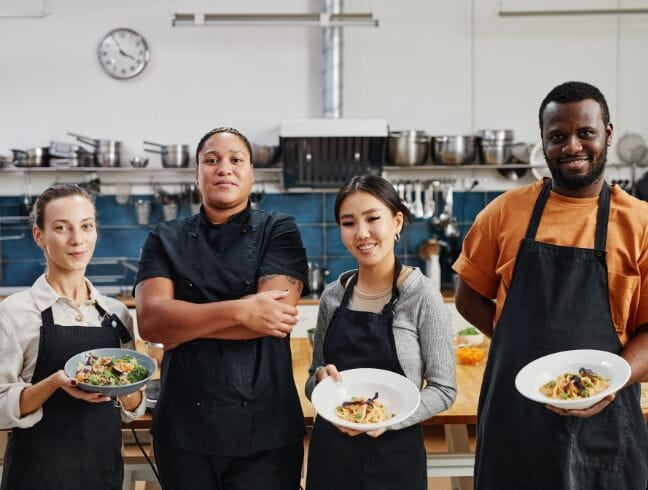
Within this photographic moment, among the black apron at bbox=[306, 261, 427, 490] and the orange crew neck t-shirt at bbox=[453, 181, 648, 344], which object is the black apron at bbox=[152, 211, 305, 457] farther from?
the orange crew neck t-shirt at bbox=[453, 181, 648, 344]

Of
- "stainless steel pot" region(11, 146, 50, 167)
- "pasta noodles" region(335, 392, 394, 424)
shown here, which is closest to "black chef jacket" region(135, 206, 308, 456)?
"pasta noodles" region(335, 392, 394, 424)

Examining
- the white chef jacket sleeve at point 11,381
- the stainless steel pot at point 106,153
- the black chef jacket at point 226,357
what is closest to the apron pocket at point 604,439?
the black chef jacket at point 226,357

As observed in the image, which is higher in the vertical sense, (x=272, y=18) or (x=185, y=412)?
(x=272, y=18)

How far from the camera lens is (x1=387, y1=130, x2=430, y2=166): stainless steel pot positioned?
17.7ft

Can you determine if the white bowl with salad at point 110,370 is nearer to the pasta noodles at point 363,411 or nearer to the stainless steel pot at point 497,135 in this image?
the pasta noodles at point 363,411

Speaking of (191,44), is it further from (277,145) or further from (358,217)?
(358,217)

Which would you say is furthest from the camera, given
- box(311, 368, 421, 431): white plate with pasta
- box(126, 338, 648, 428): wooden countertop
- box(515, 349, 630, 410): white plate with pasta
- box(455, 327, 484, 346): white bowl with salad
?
box(455, 327, 484, 346): white bowl with salad

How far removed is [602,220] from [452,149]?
3.65 meters

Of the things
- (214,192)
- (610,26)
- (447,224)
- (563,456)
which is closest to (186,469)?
(214,192)

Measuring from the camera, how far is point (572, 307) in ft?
6.08

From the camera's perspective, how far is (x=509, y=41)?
5.96m

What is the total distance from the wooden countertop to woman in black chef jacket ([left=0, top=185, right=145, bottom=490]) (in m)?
0.28

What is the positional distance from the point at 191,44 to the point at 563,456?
4901 millimetres

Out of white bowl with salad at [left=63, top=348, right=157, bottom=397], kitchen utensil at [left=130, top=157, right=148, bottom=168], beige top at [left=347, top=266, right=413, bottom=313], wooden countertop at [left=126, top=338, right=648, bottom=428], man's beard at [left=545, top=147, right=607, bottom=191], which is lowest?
wooden countertop at [left=126, top=338, right=648, bottom=428]
